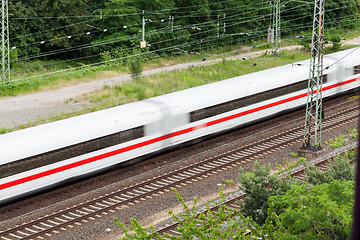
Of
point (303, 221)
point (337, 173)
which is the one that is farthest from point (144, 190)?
point (303, 221)

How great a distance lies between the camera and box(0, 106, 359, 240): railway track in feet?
44.7

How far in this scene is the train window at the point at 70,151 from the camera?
14.2 meters

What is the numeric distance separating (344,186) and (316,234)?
4.05ft

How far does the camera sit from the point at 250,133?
869 inches

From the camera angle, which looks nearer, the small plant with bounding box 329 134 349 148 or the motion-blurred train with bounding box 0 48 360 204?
the motion-blurred train with bounding box 0 48 360 204

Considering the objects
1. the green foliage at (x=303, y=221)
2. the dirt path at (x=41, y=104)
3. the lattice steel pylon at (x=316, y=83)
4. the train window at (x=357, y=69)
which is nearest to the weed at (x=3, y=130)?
the dirt path at (x=41, y=104)

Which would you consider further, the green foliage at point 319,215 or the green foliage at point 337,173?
the green foliage at point 337,173

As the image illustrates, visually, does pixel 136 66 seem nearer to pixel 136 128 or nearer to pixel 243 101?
pixel 243 101

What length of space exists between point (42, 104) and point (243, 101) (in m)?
13.7

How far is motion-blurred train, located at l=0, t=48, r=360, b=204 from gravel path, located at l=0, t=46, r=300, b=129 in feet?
33.6

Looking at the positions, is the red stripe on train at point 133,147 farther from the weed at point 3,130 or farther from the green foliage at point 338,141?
the weed at point 3,130

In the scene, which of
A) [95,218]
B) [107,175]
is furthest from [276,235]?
[107,175]

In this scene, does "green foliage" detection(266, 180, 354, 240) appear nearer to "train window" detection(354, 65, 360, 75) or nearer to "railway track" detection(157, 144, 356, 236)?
"railway track" detection(157, 144, 356, 236)

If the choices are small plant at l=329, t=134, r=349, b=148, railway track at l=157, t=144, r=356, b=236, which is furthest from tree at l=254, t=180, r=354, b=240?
small plant at l=329, t=134, r=349, b=148
